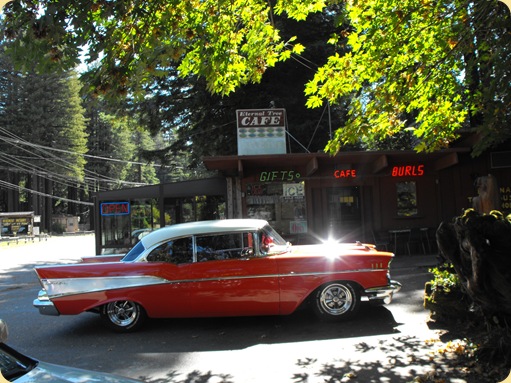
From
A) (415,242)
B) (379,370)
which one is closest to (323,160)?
(415,242)

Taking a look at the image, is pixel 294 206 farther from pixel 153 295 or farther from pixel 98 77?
pixel 98 77

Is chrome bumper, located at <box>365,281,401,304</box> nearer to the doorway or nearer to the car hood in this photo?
the car hood

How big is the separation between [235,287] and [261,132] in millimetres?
8805

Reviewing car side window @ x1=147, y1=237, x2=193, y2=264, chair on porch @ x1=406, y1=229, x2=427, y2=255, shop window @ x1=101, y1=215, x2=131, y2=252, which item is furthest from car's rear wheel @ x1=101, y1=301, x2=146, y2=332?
chair on porch @ x1=406, y1=229, x2=427, y2=255

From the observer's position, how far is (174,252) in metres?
6.34

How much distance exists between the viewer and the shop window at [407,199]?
1431 cm

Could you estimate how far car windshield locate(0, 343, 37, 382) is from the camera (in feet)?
7.40

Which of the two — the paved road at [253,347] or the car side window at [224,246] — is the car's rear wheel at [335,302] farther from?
the car side window at [224,246]

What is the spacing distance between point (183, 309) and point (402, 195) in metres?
10.4

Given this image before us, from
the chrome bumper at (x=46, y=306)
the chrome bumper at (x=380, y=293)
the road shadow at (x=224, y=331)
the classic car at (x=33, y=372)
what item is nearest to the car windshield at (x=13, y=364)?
the classic car at (x=33, y=372)

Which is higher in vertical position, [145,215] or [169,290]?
[145,215]

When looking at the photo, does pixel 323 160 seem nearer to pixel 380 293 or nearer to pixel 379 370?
pixel 380 293

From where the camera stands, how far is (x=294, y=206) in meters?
14.2

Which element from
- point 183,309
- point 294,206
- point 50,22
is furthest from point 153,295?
point 294,206
